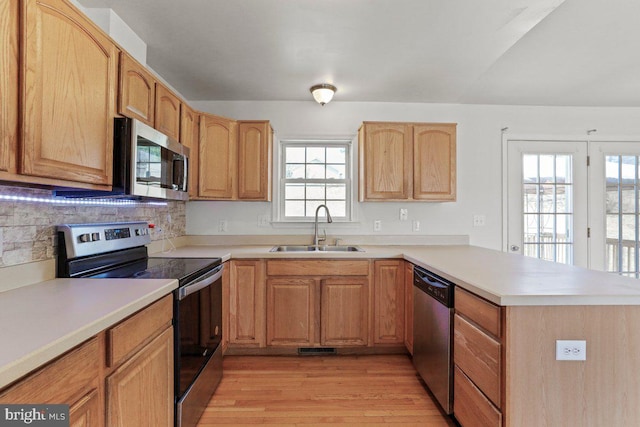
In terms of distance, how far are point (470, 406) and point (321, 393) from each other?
0.94 m

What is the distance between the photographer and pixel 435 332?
188cm

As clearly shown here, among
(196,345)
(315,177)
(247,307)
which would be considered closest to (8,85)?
(196,345)

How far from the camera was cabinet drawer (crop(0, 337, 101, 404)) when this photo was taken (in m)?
0.72

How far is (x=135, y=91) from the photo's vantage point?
170 cm

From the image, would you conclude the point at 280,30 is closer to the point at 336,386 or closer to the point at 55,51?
the point at 55,51

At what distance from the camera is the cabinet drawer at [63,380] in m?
0.72

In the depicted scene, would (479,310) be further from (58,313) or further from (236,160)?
(236,160)

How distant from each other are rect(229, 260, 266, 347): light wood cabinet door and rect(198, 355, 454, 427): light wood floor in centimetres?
18

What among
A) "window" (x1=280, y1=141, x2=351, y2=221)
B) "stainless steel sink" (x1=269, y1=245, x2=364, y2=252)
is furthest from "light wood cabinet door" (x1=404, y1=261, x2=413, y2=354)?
"window" (x1=280, y1=141, x2=351, y2=221)

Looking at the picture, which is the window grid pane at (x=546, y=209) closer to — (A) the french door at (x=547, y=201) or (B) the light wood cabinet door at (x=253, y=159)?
(A) the french door at (x=547, y=201)

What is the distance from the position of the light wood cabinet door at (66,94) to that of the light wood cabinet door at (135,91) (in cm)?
5

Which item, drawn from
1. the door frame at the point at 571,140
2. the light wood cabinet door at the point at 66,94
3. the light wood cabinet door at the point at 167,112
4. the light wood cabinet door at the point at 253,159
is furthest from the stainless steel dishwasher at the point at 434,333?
the light wood cabinet door at the point at 167,112

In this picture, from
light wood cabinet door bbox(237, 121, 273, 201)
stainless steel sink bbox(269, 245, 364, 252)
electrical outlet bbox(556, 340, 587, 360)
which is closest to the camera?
electrical outlet bbox(556, 340, 587, 360)

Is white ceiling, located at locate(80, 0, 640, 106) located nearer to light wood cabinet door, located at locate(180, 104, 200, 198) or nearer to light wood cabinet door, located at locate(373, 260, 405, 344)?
light wood cabinet door, located at locate(180, 104, 200, 198)
